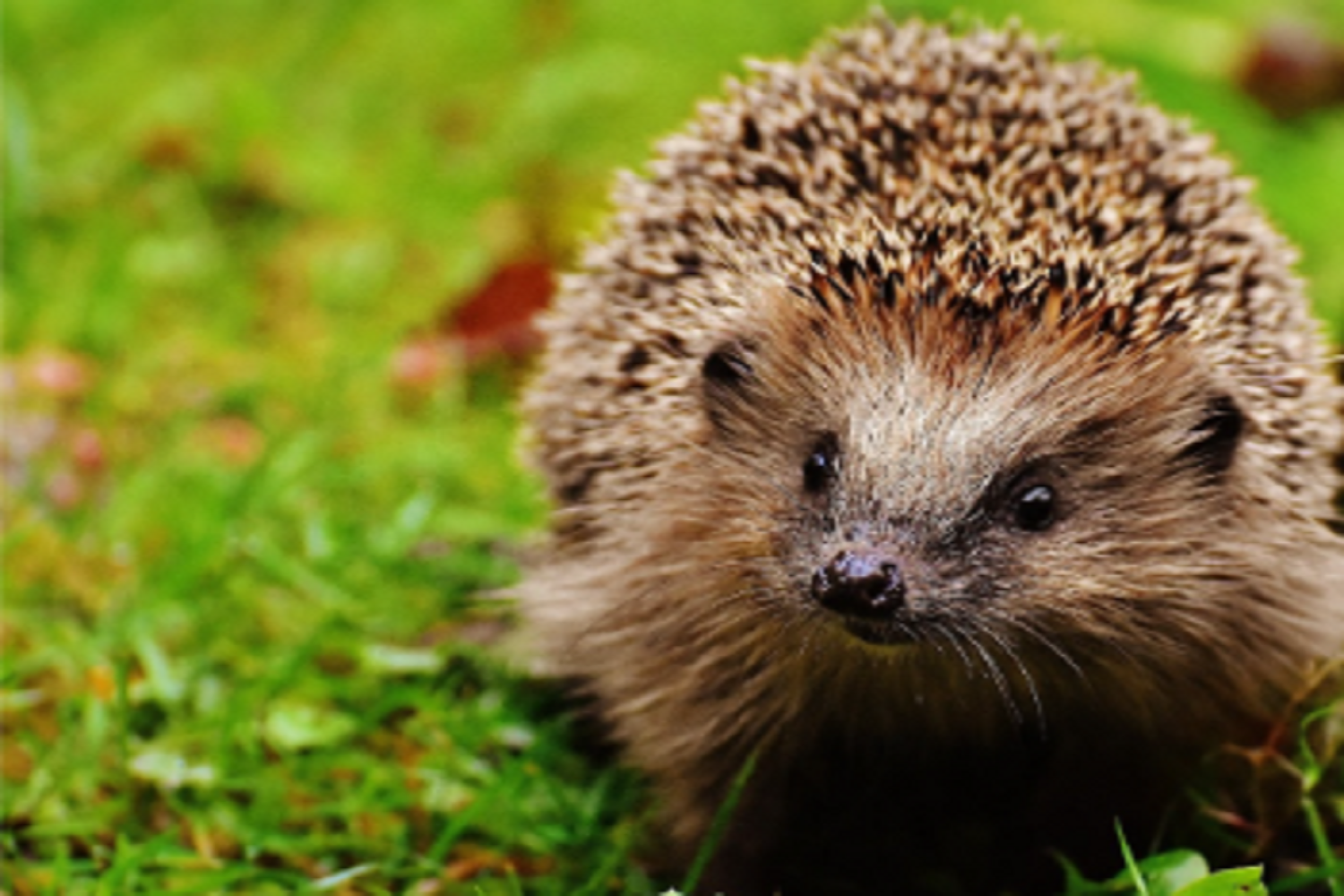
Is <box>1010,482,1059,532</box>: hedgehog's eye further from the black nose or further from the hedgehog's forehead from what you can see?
the black nose

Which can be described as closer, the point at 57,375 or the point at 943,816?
the point at 943,816

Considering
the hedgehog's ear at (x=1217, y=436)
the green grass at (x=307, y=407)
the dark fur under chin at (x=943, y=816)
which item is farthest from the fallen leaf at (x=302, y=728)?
the hedgehog's ear at (x=1217, y=436)

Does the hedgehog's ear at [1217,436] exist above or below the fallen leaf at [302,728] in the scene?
above

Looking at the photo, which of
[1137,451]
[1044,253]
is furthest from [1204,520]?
[1044,253]

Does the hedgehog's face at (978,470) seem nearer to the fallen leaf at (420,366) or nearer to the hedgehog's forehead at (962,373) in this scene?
the hedgehog's forehead at (962,373)

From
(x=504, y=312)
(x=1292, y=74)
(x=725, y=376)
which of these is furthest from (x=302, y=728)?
(x=1292, y=74)

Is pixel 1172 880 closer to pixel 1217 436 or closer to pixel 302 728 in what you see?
pixel 1217 436
